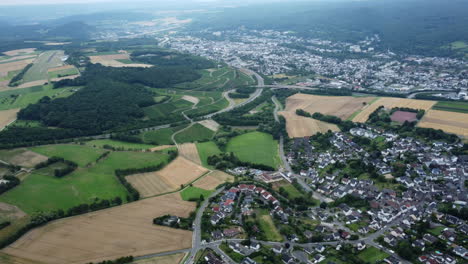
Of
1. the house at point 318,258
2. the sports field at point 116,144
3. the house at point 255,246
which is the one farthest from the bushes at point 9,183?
the house at point 318,258

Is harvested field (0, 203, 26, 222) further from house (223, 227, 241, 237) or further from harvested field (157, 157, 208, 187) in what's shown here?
house (223, 227, 241, 237)

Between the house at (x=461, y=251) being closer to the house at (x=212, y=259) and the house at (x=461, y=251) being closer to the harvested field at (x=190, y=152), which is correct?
the house at (x=212, y=259)

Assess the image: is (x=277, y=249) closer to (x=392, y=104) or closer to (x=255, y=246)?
(x=255, y=246)

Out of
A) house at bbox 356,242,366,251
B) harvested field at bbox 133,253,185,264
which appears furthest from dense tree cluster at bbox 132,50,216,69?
house at bbox 356,242,366,251

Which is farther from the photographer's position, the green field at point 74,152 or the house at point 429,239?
the green field at point 74,152

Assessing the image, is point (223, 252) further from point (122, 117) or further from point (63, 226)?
point (122, 117)

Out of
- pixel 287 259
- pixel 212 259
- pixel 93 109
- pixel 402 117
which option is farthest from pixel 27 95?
pixel 402 117
